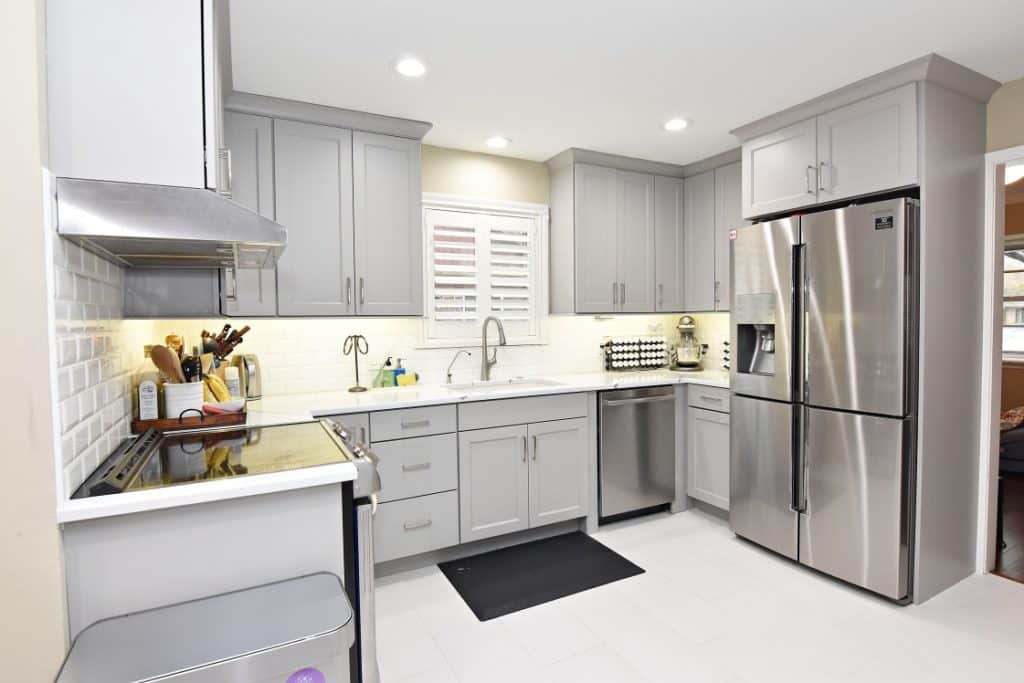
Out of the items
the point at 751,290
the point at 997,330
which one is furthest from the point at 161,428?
the point at 997,330

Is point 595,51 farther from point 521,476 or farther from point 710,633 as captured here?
point 710,633

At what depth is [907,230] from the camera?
240cm

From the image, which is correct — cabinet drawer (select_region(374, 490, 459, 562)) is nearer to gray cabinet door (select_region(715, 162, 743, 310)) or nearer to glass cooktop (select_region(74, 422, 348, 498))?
glass cooktop (select_region(74, 422, 348, 498))

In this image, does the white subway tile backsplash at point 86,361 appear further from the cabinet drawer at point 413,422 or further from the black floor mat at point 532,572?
the black floor mat at point 532,572

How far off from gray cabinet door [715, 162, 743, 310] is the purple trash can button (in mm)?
3366

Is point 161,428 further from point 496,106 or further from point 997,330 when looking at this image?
point 997,330

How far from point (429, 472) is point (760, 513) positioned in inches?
73.9

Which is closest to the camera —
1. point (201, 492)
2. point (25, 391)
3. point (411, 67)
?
point (25, 391)

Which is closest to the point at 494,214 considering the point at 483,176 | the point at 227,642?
the point at 483,176

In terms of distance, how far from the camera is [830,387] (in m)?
2.68

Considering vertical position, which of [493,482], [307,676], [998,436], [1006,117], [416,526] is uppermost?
[1006,117]

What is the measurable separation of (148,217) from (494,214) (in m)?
2.54

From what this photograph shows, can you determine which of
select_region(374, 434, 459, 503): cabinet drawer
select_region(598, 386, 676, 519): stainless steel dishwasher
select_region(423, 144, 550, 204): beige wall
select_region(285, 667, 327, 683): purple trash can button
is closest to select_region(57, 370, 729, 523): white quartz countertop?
select_region(598, 386, 676, 519): stainless steel dishwasher

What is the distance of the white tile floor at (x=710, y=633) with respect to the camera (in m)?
2.06
